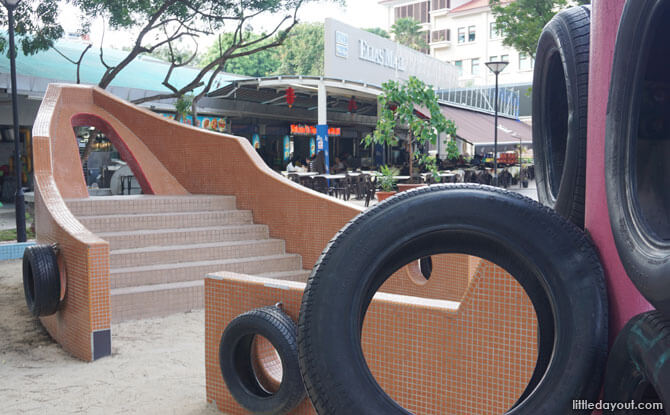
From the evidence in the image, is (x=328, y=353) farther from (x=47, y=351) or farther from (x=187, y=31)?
(x=187, y=31)

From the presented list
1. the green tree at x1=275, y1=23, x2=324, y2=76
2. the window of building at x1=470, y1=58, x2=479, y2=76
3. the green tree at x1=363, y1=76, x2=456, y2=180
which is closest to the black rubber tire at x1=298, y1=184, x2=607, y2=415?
the green tree at x1=363, y1=76, x2=456, y2=180

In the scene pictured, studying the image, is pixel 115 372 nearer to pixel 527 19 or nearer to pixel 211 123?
pixel 527 19

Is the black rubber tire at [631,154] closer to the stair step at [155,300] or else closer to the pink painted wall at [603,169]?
the pink painted wall at [603,169]

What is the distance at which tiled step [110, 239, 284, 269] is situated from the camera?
600 cm

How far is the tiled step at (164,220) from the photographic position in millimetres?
6418

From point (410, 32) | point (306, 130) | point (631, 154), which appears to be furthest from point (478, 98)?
point (410, 32)

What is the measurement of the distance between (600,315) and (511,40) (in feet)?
56.8

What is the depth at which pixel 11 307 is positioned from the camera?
235 inches

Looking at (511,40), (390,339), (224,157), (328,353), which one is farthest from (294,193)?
(511,40)

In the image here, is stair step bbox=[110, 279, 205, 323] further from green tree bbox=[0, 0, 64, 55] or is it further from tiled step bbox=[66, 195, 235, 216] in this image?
green tree bbox=[0, 0, 64, 55]

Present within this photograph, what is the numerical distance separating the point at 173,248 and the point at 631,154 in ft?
17.4

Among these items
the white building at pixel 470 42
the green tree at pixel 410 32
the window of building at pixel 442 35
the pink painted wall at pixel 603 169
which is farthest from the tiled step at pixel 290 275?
the green tree at pixel 410 32

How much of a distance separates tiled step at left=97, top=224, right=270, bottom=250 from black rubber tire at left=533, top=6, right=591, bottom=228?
4.50m

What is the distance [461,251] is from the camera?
221 cm
